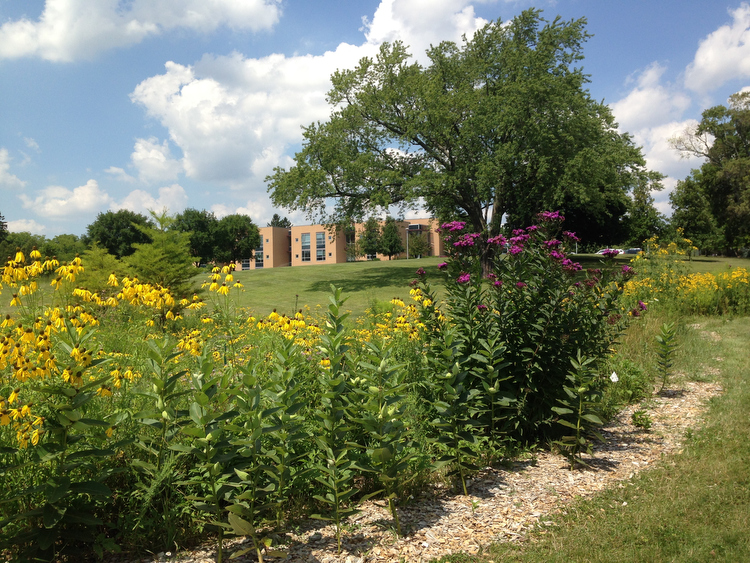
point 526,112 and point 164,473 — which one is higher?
point 526,112

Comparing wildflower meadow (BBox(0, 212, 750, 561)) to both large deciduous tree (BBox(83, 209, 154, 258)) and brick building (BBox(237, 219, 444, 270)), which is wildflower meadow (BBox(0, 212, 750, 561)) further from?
brick building (BBox(237, 219, 444, 270))

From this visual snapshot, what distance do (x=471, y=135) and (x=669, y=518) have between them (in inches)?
752

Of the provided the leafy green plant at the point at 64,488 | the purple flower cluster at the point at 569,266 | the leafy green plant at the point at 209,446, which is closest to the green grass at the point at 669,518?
the leafy green plant at the point at 209,446

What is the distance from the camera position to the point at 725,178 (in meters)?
35.7

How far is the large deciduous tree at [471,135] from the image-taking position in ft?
64.1

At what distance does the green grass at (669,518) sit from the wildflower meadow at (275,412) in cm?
61

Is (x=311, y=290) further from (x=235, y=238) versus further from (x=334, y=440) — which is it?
(x=235, y=238)

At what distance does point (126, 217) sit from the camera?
49.5 m

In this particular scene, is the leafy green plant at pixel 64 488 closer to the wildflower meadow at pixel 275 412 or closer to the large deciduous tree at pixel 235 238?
the wildflower meadow at pixel 275 412

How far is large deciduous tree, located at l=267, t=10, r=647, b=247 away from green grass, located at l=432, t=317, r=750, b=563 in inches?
644

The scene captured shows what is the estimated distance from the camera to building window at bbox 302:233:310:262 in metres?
75.4

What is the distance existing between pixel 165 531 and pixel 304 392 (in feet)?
4.52

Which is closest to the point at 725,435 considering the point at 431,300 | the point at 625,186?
the point at 431,300

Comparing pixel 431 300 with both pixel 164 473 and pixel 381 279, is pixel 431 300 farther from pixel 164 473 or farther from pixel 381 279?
pixel 381 279
